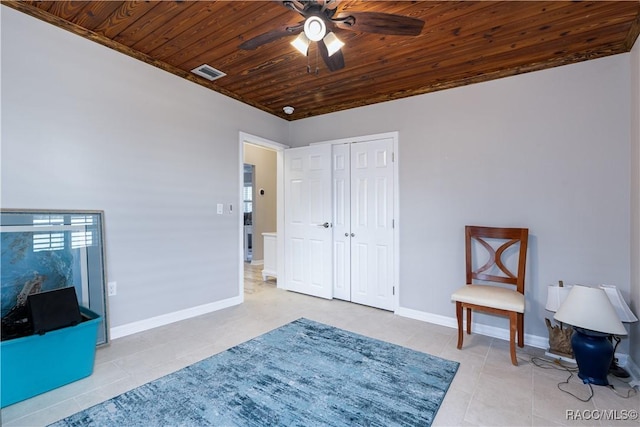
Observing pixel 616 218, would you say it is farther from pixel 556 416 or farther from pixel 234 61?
pixel 234 61

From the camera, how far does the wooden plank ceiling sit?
2.06 metres

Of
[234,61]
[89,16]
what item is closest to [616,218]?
[234,61]

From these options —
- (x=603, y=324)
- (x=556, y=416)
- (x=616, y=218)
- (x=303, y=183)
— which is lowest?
(x=556, y=416)

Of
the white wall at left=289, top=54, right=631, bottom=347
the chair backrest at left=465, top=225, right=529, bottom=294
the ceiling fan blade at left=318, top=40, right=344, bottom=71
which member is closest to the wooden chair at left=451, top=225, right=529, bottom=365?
the chair backrest at left=465, top=225, right=529, bottom=294

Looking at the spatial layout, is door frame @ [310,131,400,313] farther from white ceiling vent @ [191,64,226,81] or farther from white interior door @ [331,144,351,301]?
white ceiling vent @ [191,64,226,81]

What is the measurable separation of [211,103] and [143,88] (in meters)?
0.73

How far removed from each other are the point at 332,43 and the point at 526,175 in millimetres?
2146

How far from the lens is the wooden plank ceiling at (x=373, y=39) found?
2.06 metres

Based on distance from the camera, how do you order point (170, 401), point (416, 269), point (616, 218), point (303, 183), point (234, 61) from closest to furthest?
point (170, 401)
point (616, 218)
point (234, 61)
point (416, 269)
point (303, 183)

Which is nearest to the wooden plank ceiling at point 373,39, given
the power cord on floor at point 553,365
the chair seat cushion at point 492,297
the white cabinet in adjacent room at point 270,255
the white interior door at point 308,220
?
the white interior door at point 308,220

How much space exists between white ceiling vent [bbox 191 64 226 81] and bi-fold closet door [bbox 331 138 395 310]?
5.36ft

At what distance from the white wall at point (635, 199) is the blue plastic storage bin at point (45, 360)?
12.8 ft

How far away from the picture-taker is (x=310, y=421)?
1.72 meters

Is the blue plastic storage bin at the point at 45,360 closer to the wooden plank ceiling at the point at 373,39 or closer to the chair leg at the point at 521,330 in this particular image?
the wooden plank ceiling at the point at 373,39
